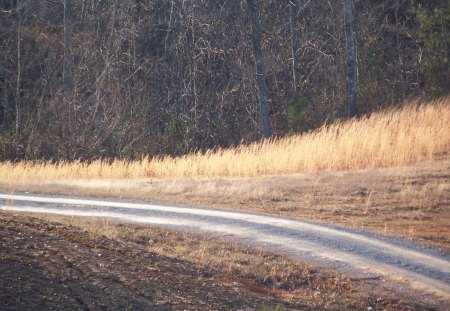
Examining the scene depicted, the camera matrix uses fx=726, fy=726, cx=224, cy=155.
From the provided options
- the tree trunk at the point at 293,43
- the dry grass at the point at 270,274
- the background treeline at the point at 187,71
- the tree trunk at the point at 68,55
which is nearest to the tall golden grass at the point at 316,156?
the background treeline at the point at 187,71

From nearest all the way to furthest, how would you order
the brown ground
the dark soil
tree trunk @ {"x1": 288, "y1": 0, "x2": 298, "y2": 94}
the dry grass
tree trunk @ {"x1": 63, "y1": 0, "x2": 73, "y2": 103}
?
the dark soil
the brown ground
the dry grass
tree trunk @ {"x1": 63, "y1": 0, "x2": 73, "y2": 103}
tree trunk @ {"x1": 288, "y1": 0, "x2": 298, "y2": 94}

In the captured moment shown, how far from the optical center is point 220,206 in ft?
43.2

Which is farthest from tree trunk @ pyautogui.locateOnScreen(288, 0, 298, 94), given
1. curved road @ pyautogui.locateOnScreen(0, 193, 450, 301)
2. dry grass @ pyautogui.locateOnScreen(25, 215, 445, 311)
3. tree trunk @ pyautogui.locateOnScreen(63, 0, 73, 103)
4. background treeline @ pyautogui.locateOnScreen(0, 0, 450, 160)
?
dry grass @ pyautogui.locateOnScreen(25, 215, 445, 311)

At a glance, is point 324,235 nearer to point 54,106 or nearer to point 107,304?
point 107,304

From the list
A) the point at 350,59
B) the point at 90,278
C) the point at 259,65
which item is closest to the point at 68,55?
the point at 259,65

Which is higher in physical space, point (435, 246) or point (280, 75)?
point (280, 75)

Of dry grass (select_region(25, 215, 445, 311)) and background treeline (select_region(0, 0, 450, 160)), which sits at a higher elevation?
background treeline (select_region(0, 0, 450, 160))

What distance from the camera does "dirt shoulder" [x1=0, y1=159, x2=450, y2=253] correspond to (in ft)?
40.2

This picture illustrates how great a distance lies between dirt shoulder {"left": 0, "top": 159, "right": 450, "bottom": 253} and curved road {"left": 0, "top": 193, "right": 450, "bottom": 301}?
89cm

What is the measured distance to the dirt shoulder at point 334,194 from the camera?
40.2 feet

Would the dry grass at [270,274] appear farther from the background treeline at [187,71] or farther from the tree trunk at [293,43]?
the tree trunk at [293,43]

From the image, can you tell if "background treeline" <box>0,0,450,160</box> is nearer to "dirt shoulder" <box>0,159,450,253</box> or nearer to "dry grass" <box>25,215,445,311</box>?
"dirt shoulder" <box>0,159,450,253</box>

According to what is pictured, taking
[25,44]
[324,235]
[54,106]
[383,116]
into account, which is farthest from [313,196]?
[25,44]

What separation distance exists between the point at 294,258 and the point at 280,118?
20.8 metres
